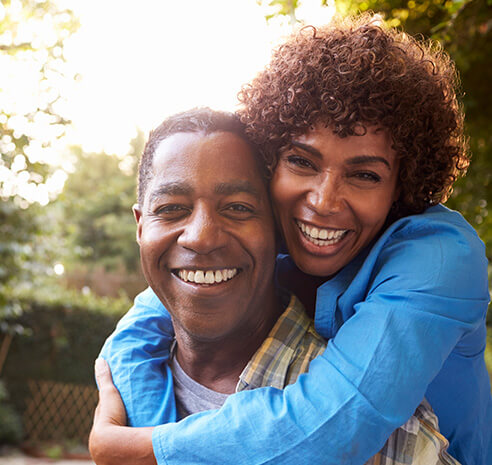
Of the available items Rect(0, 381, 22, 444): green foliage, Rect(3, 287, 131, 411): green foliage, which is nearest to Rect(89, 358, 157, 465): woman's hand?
Rect(0, 381, 22, 444): green foliage

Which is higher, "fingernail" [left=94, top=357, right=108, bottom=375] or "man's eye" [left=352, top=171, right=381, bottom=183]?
"man's eye" [left=352, top=171, right=381, bottom=183]

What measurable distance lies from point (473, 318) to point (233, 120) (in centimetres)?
101

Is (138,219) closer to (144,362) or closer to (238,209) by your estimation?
(238,209)

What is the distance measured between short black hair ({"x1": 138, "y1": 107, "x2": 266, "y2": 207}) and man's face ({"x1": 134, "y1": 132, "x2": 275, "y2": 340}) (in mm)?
27

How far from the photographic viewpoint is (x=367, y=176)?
71.6 inches

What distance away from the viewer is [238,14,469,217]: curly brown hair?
1729mm

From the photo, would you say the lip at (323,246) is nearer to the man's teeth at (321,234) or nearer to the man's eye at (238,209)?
the man's teeth at (321,234)

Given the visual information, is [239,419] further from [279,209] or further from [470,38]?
[470,38]

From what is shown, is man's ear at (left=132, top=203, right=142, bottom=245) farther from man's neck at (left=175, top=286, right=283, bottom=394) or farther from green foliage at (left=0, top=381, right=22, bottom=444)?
green foliage at (left=0, top=381, right=22, bottom=444)

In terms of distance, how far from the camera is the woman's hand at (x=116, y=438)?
1.65 meters

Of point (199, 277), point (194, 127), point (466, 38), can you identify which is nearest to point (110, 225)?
point (466, 38)

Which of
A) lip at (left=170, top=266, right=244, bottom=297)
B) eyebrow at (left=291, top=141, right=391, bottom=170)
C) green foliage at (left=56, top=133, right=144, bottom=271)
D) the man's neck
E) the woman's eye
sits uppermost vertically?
eyebrow at (left=291, top=141, right=391, bottom=170)

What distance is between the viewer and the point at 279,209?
6.22 ft

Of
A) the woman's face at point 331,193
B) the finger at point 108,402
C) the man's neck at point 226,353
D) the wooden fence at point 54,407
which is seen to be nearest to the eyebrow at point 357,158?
the woman's face at point 331,193
